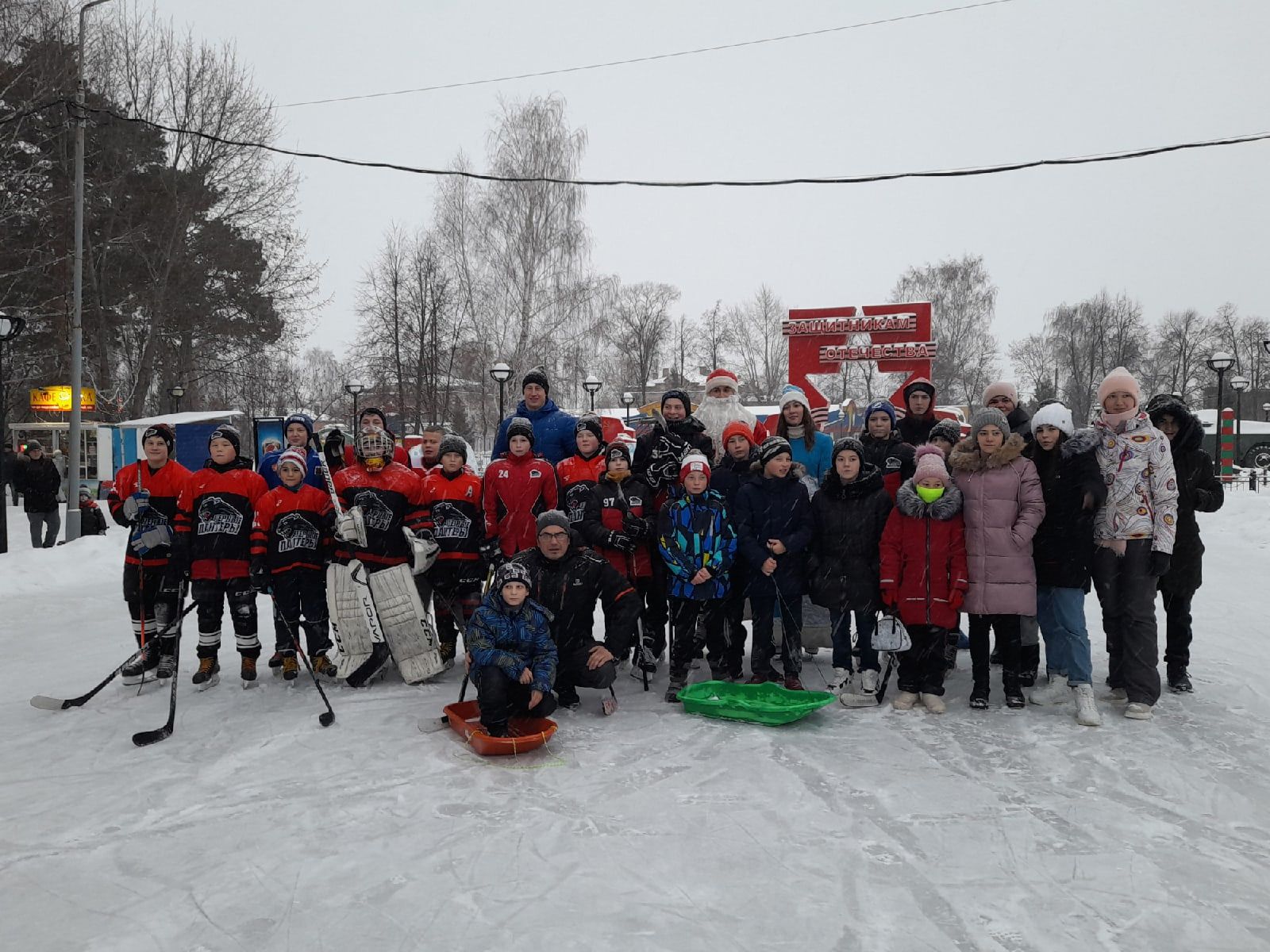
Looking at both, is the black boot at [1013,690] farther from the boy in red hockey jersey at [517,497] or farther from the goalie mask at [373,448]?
the goalie mask at [373,448]

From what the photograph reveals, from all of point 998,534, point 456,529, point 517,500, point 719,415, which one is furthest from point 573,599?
point 998,534

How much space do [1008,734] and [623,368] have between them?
5081 centimetres

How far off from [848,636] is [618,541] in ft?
4.98

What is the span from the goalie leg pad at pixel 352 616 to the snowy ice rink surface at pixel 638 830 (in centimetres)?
37

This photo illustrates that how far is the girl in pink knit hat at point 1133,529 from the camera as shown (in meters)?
4.45

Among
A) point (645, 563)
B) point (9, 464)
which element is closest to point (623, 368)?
point (9, 464)

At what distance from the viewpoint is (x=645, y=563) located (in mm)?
5355

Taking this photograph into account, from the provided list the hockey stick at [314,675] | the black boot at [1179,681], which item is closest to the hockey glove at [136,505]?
the hockey stick at [314,675]

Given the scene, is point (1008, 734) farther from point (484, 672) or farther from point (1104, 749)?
point (484, 672)

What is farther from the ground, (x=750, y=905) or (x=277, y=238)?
(x=277, y=238)

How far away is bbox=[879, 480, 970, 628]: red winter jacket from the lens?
460 cm

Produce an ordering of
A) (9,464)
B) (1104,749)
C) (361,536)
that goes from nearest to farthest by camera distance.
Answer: (1104,749)
(361,536)
(9,464)

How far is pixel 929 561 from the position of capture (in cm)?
465

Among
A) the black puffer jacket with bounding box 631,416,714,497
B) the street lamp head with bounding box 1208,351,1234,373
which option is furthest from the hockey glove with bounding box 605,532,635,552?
the street lamp head with bounding box 1208,351,1234,373
